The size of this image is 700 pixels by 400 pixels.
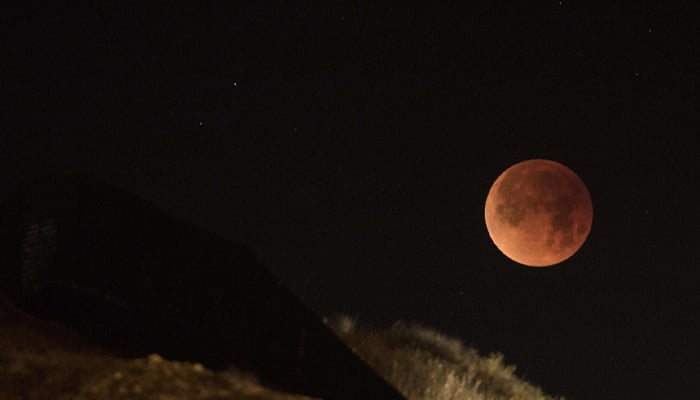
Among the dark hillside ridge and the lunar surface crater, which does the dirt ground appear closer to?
the dark hillside ridge

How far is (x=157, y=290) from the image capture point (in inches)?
314

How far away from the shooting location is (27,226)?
840 cm

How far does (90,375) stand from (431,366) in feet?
23.7

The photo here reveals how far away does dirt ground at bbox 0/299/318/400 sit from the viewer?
6.18 meters

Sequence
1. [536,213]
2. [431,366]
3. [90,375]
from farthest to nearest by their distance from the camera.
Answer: [536,213], [431,366], [90,375]

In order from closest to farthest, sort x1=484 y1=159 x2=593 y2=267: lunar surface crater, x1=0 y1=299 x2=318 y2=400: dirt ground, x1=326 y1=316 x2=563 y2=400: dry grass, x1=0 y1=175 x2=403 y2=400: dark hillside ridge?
x1=0 y1=299 x2=318 y2=400: dirt ground
x1=0 y1=175 x2=403 y2=400: dark hillside ridge
x1=326 y1=316 x2=563 y2=400: dry grass
x1=484 y1=159 x2=593 y2=267: lunar surface crater

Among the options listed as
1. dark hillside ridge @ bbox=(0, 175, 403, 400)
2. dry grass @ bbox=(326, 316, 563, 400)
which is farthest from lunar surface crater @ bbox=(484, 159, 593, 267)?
dark hillside ridge @ bbox=(0, 175, 403, 400)

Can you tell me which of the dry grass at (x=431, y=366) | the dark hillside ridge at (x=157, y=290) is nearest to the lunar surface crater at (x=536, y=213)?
the dry grass at (x=431, y=366)

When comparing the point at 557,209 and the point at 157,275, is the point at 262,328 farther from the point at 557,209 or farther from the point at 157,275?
the point at 557,209

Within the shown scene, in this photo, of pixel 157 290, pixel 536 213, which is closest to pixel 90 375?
pixel 157 290

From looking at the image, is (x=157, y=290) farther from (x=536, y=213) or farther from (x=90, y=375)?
(x=536, y=213)

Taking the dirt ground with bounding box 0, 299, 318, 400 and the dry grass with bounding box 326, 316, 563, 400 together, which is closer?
the dirt ground with bounding box 0, 299, 318, 400

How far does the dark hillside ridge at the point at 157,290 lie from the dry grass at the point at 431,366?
121 inches

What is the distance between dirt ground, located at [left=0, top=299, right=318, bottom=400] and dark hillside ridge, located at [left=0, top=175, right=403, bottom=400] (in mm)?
398
